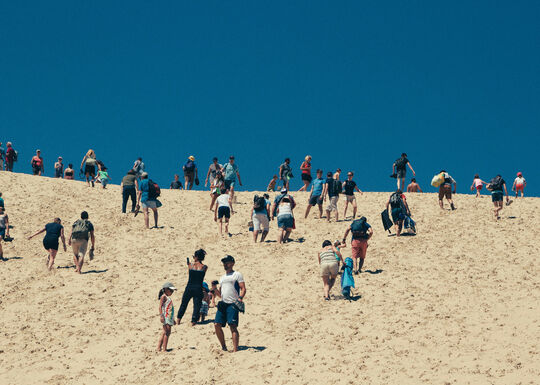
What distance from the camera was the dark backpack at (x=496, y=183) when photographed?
25047 millimetres

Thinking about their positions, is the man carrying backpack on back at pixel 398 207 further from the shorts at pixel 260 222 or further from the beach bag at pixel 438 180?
the beach bag at pixel 438 180

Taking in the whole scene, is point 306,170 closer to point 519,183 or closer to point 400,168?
point 400,168

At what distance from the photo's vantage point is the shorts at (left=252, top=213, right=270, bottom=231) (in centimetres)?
2253

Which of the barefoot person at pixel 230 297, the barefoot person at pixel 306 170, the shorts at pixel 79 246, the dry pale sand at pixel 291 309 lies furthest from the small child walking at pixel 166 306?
the barefoot person at pixel 306 170

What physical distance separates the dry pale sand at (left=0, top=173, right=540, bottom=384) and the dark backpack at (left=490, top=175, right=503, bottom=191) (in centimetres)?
130

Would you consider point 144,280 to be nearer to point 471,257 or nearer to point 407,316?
point 407,316

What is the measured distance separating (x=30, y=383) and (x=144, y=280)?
20.8 feet

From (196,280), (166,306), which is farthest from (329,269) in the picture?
(166,306)

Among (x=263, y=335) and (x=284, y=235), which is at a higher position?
(x=284, y=235)

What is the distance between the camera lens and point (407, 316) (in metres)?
15.9

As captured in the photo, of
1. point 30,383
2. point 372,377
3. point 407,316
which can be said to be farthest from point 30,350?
point 407,316

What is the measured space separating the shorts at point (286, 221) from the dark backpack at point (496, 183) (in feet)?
26.7

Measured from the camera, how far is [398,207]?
Result: 22.6 m

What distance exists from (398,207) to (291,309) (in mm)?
7304
